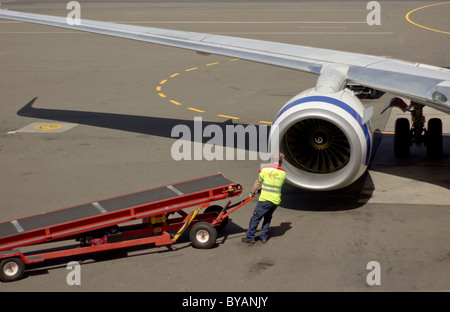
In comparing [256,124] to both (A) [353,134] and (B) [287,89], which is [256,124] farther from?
(A) [353,134]

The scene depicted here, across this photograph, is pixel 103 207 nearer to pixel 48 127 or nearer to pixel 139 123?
pixel 139 123

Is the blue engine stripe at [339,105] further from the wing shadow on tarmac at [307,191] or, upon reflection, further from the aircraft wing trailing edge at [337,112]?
the wing shadow on tarmac at [307,191]

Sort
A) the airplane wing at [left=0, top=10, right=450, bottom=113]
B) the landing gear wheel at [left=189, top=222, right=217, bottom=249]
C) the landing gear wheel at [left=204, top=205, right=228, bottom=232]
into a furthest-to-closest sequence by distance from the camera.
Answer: the airplane wing at [left=0, top=10, right=450, bottom=113]
the landing gear wheel at [left=204, top=205, right=228, bottom=232]
the landing gear wheel at [left=189, top=222, right=217, bottom=249]

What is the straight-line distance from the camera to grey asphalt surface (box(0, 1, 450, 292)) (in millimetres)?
12133

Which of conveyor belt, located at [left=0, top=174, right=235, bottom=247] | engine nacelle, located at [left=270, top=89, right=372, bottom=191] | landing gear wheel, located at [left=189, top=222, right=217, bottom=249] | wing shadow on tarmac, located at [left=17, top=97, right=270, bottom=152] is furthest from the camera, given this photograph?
wing shadow on tarmac, located at [left=17, top=97, right=270, bottom=152]

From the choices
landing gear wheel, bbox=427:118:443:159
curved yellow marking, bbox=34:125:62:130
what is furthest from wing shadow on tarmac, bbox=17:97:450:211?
curved yellow marking, bbox=34:125:62:130

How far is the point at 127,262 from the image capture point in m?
12.8

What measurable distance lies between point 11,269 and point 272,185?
5479 millimetres

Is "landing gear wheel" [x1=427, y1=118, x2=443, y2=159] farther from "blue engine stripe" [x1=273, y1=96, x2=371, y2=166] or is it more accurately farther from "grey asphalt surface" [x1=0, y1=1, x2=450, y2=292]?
"blue engine stripe" [x1=273, y1=96, x2=371, y2=166]

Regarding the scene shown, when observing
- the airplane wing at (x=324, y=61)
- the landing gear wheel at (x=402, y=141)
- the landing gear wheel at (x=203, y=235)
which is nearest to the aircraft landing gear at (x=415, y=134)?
the landing gear wheel at (x=402, y=141)

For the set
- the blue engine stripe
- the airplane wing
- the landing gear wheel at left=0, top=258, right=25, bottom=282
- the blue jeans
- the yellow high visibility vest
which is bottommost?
the landing gear wheel at left=0, top=258, right=25, bottom=282

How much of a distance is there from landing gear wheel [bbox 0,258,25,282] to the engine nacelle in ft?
20.5

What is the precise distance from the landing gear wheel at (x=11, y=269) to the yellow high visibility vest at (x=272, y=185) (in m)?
5.03
